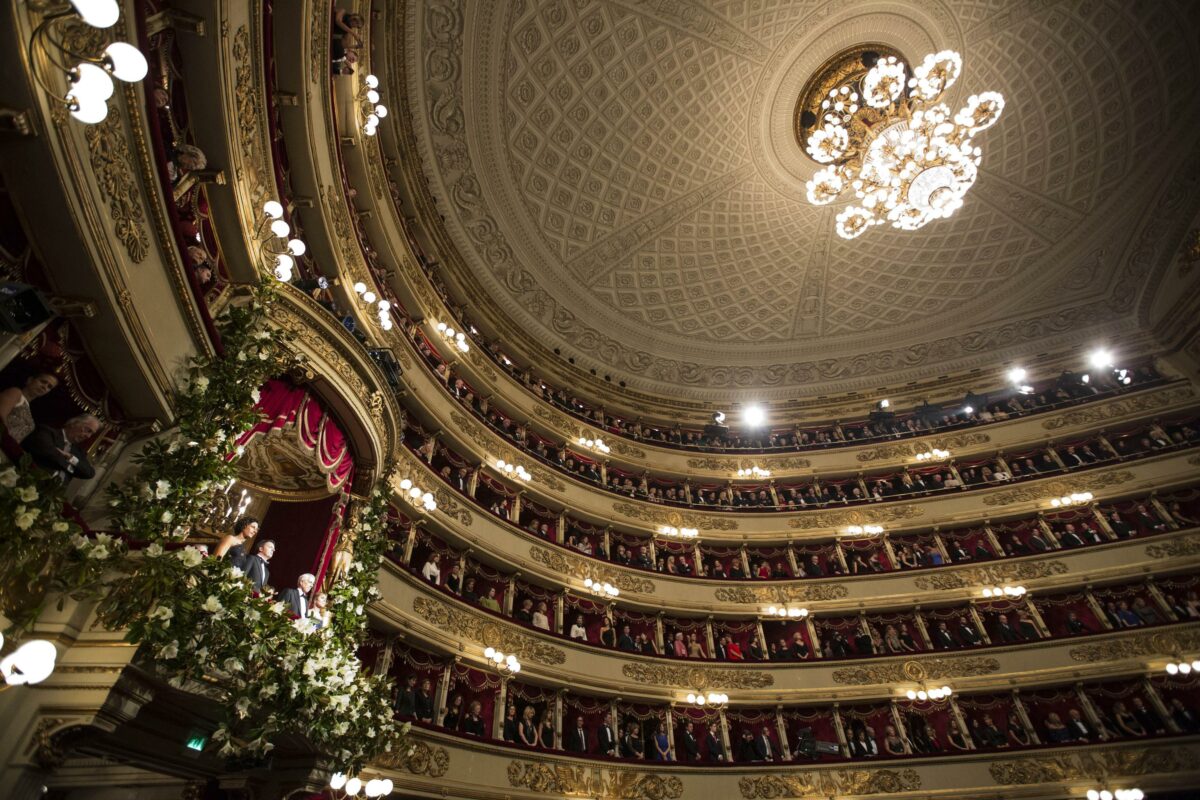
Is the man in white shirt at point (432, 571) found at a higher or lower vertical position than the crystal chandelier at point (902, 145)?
lower

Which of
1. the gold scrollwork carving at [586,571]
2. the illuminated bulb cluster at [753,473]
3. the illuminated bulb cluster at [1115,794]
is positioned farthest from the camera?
the illuminated bulb cluster at [753,473]

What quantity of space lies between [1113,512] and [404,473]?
2004cm

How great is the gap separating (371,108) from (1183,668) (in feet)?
70.9

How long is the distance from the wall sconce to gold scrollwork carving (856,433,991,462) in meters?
20.8

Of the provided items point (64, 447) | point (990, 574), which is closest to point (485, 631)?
point (64, 447)

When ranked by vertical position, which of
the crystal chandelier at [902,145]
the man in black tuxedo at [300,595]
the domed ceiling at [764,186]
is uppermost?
the domed ceiling at [764,186]

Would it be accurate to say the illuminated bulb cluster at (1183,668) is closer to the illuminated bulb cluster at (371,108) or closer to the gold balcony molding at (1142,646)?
the gold balcony molding at (1142,646)

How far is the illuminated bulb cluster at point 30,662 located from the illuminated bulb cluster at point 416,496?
7959 millimetres

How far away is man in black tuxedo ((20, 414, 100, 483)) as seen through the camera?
4008mm

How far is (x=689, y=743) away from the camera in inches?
500

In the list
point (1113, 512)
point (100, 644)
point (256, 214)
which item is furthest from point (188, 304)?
point (1113, 512)

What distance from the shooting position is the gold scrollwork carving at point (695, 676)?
13266 millimetres

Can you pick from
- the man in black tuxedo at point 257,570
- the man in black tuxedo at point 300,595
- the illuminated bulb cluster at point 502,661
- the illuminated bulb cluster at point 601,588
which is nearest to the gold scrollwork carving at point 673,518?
the illuminated bulb cluster at point 601,588

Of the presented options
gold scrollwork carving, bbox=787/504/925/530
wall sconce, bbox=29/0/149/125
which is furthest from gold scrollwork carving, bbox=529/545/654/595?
wall sconce, bbox=29/0/149/125
